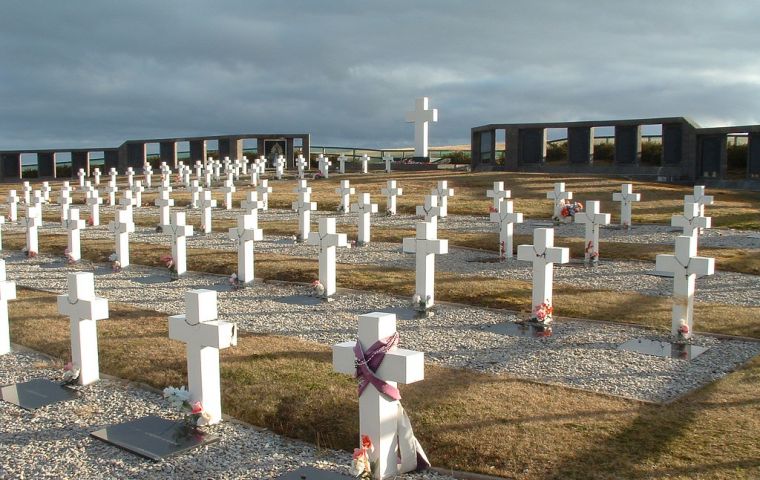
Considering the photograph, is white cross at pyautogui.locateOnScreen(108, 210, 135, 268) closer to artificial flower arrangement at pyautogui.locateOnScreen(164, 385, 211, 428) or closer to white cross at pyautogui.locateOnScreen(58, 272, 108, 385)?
white cross at pyautogui.locateOnScreen(58, 272, 108, 385)

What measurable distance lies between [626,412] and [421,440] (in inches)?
82.7

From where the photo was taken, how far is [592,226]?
16062 mm

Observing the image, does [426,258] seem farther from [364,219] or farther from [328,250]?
[364,219]

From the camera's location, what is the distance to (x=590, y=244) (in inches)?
622

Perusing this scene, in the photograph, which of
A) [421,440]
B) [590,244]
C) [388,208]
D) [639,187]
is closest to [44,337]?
[421,440]

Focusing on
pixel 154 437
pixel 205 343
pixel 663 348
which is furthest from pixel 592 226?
pixel 154 437

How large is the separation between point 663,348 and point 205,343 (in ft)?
20.0

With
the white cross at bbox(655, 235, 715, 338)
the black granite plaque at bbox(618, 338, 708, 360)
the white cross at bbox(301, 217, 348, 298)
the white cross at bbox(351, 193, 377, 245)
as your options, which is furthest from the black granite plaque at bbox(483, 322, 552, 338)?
the white cross at bbox(351, 193, 377, 245)

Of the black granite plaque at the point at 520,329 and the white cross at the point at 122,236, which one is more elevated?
the white cross at the point at 122,236

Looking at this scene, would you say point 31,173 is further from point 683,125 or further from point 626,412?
point 626,412

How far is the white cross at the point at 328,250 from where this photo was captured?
42.9 feet

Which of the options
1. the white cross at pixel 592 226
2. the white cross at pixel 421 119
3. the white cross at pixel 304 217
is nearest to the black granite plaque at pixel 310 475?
the white cross at pixel 592 226

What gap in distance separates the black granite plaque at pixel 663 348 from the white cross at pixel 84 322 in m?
6.56

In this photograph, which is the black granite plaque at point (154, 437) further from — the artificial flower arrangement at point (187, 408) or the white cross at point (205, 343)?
the white cross at point (205, 343)
